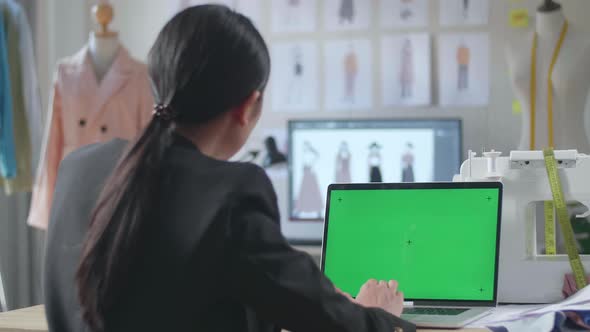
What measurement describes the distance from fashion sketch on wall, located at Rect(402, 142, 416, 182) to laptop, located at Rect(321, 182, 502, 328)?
2.09 m

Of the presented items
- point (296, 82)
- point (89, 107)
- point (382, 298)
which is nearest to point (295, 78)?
point (296, 82)

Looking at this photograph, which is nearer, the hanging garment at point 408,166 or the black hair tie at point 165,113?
the black hair tie at point 165,113

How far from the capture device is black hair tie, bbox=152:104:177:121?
1084 millimetres

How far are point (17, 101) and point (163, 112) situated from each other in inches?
106

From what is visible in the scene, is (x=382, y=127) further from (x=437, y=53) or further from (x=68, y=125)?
(x=68, y=125)

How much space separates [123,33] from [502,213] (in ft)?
10.3

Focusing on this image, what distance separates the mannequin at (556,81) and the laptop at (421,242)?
182cm

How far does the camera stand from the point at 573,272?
1648 mm

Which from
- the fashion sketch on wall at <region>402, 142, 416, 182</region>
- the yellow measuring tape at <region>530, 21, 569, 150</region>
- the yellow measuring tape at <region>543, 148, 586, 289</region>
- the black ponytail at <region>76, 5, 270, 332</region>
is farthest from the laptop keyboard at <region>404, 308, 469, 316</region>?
the fashion sketch on wall at <region>402, 142, 416, 182</region>

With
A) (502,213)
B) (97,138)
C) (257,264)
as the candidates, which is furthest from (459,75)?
(257,264)

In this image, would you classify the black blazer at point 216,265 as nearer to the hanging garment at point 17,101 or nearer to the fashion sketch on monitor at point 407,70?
the hanging garment at point 17,101

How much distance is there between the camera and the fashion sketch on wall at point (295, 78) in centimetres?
409

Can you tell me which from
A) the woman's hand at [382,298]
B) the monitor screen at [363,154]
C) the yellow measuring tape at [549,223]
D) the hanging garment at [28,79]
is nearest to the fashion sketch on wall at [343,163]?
the monitor screen at [363,154]

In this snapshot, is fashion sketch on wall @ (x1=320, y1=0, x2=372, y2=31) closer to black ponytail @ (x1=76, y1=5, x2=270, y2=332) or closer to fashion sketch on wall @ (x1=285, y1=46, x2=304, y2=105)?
fashion sketch on wall @ (x1=285, y1=46, x2=304, y2=105)
